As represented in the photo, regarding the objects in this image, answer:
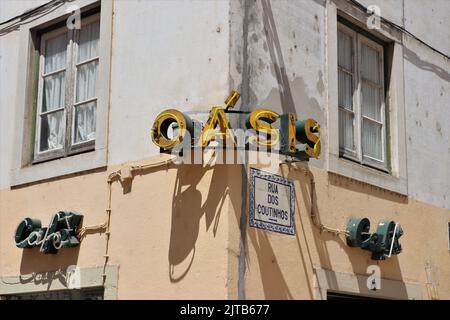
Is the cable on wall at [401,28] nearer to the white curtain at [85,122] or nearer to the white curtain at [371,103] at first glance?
the white curtain at [371,103]

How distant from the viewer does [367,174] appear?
33.8 feet

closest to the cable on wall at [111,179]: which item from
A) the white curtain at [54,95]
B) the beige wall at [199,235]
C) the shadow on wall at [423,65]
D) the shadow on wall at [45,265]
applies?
the beige wall at [199,235]

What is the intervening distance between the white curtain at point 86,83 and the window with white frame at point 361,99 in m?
2.80

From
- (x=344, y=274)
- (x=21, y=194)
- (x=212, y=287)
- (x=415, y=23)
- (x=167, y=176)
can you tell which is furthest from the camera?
(x=415, y=23)

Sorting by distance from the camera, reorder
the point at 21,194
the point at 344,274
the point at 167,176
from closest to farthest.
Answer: the point at 167,176 < the point at 344,274 < the point at 21,194

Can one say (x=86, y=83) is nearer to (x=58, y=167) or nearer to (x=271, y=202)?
(x=58, y=167)

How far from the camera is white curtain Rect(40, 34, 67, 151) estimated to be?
10.6m

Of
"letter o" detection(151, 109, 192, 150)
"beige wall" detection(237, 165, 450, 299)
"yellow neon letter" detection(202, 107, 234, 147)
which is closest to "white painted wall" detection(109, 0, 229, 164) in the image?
"yellow neon letter" detection(202, 107, 234, 147)

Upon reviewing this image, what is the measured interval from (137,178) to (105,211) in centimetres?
57

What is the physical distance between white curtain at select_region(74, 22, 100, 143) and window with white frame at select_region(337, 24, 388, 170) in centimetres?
280

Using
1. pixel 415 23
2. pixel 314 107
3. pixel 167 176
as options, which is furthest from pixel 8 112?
pixel 415 23

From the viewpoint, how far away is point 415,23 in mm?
11625

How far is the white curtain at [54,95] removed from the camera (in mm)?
10633

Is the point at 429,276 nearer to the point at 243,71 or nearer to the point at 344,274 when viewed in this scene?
the point at 344,274
